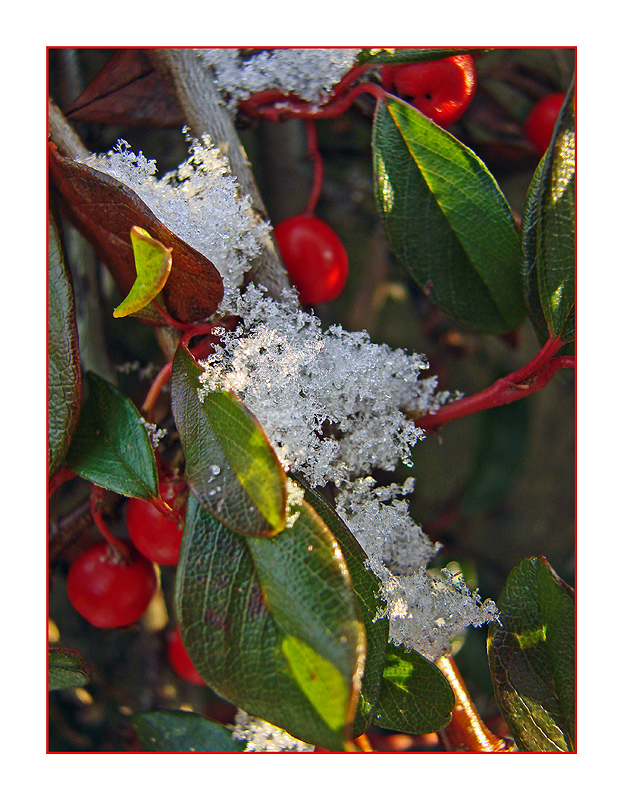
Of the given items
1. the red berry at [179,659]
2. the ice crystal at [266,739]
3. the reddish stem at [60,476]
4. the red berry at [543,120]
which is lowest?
the red berry at [179,659]

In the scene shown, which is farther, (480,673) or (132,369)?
(480,673)

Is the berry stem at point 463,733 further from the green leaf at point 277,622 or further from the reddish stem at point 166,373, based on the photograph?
the reddish stem at point 166,373

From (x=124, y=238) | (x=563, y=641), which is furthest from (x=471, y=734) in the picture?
(x=124, y=238)

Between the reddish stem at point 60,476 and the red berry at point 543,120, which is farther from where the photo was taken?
the red berry at point 543,120

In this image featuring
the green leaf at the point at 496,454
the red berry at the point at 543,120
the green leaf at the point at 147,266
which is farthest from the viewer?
the green leaf at the point at 496,454

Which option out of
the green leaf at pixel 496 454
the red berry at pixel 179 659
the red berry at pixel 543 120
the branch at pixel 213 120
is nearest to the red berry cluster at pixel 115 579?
the red berry at pixel 179 659

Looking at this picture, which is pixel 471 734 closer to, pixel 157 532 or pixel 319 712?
pixel 319 712
